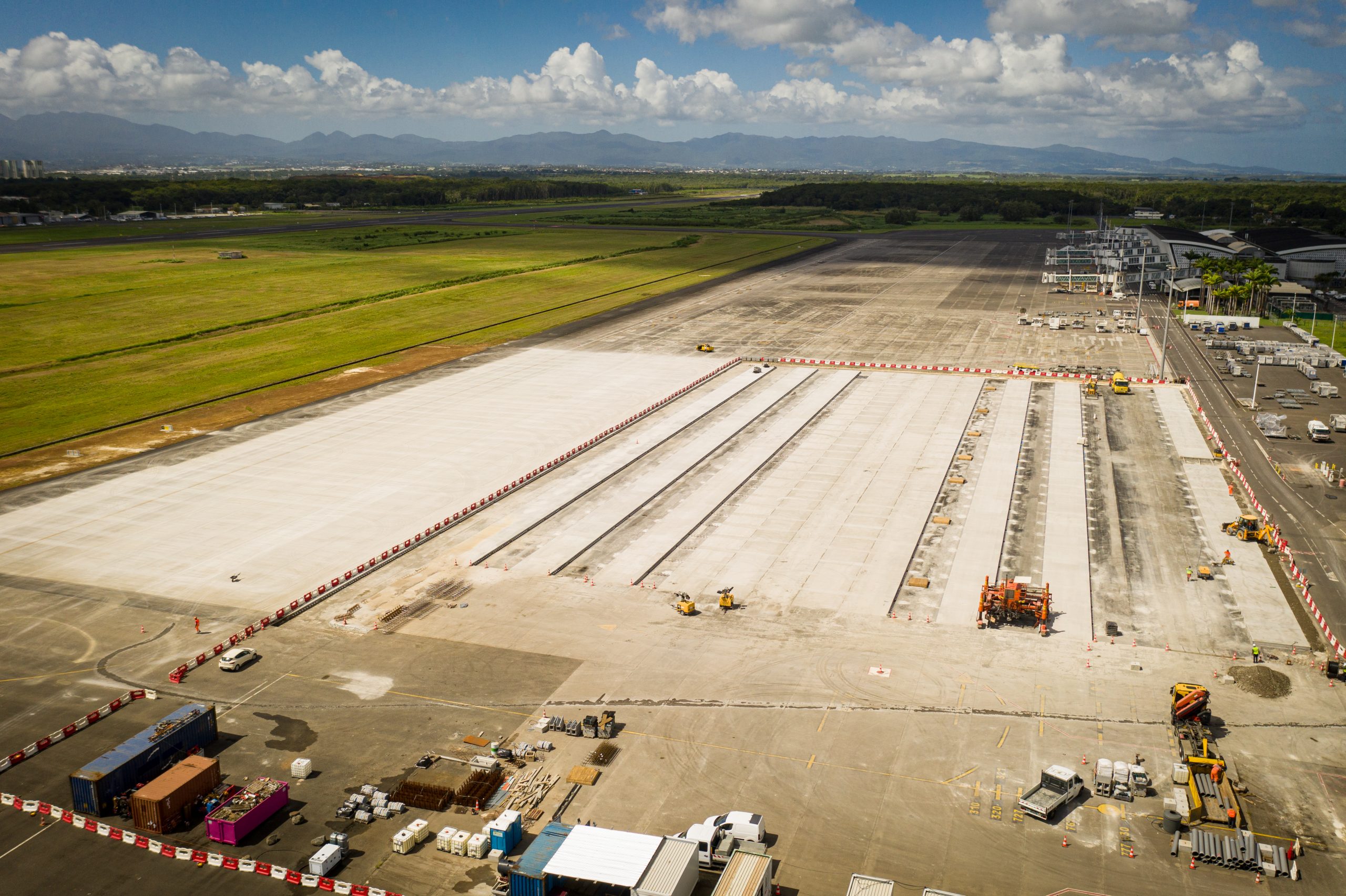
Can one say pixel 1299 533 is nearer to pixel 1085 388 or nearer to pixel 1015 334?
pixel 1085 388

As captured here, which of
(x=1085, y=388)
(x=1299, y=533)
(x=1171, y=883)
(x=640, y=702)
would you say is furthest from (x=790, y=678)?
(x=1085, y=388)

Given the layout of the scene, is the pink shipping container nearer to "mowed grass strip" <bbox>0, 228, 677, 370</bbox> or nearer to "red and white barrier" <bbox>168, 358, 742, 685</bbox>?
"red and white barrier" <bbox>168, 358, 742, 685</bbox>

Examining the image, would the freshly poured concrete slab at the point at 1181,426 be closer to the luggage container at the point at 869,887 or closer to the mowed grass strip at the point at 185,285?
the luggage container at the point at 869,887

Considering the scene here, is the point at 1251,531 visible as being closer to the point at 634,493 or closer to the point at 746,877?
the point at 634,493

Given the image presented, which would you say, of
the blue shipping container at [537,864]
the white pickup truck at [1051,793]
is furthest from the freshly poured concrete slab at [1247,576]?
the blue shipping container at [537,864]

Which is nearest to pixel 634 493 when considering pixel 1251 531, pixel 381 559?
pixel 381 559

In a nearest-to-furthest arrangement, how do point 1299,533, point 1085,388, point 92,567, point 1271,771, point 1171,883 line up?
point 1171,883 → point 1271,771 → point 92,567 → point 1299,533 → point 1085,388
